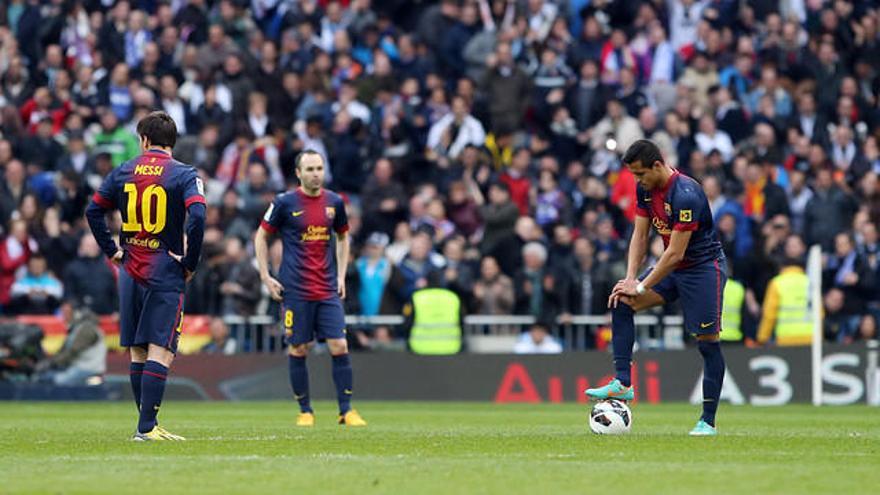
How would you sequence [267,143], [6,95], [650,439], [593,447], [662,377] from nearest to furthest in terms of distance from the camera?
1. [593,447]
2. [650,439]
3. [662,377]
4. [267,143]
5. [6,95]

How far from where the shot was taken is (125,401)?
24.8 m

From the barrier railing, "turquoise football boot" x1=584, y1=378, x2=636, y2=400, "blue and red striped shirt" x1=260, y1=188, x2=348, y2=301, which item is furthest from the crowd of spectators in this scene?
"turquoise football boot" x1=584, y1=378, x2=636, y2=400

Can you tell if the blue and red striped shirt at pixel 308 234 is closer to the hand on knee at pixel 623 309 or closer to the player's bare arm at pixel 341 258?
the player's bare arm at pixel 341 258

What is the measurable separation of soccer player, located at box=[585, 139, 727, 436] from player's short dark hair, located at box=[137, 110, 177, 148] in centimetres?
344

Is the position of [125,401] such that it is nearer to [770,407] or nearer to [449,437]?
[770,407]

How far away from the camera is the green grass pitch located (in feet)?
32.9

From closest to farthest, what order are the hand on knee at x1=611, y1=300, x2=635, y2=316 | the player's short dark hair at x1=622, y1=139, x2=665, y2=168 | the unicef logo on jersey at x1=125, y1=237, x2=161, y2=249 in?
the unicef logo on jersey at x1=125, y1=237, x2=161, y2=249 → the player's short dark hair at x1=622, y1=139, x2=665, y2=168 → the hand on knee at x1=611, y1=300, x2=635, y2=316

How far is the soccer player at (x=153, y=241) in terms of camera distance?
523 inches

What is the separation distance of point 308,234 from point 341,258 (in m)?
0.39

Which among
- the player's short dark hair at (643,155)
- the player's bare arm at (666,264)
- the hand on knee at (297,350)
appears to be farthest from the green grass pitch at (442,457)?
the player's short dark hair at (643,155)

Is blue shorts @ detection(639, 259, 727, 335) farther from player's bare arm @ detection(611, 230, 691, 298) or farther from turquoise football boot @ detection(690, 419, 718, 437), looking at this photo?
turquoise football boot @ detection(690, 419, 718, 437)

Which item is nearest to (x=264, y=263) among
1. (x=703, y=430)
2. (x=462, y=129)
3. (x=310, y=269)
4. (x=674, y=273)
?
(x=310, y=269)

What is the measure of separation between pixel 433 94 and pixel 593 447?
1586cm

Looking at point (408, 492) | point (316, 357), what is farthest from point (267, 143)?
point (408, 492)
